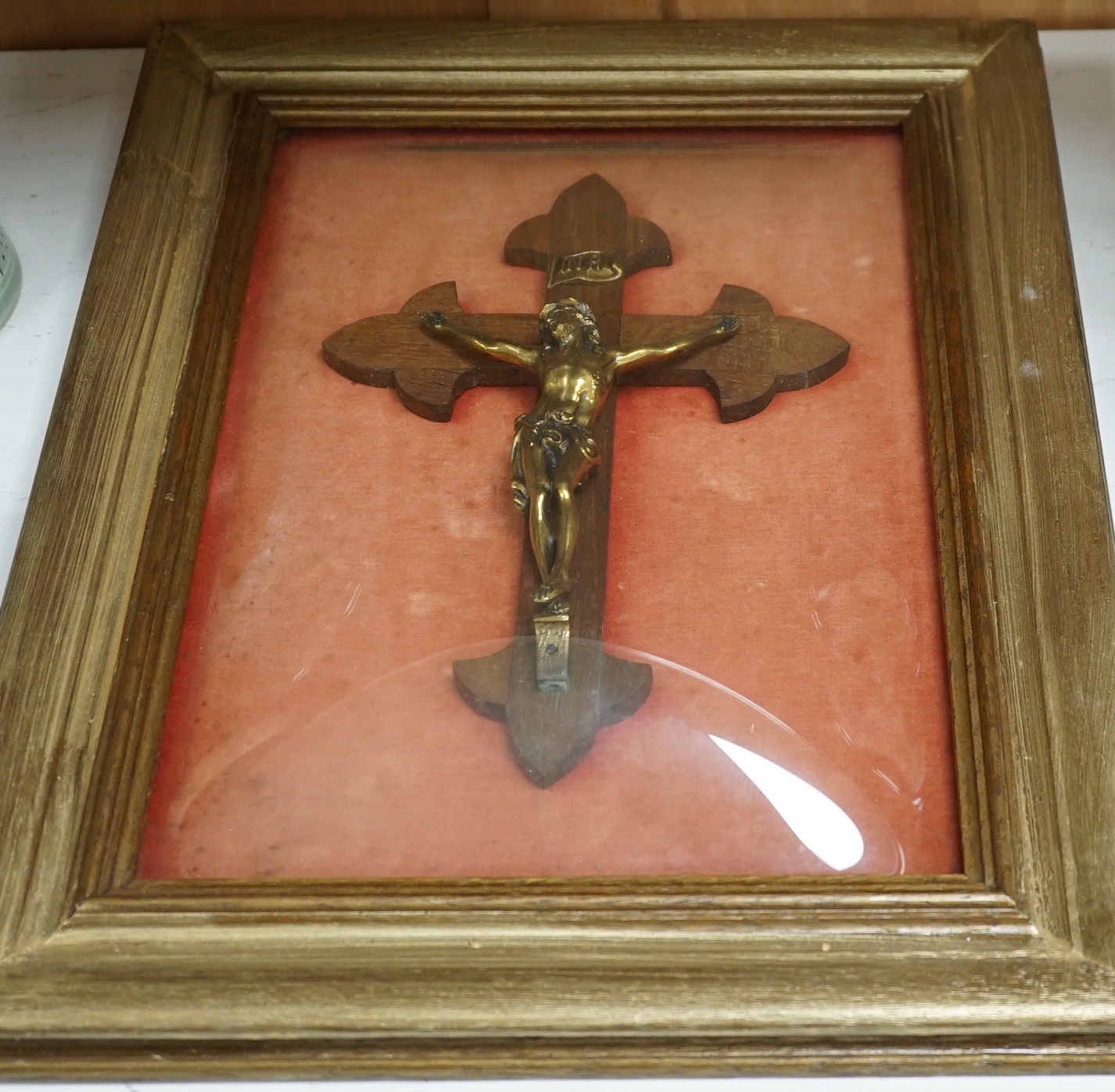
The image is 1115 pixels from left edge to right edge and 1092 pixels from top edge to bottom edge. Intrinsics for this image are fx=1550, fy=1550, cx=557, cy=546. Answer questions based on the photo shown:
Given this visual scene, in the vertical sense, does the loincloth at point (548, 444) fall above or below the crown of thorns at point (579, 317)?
below

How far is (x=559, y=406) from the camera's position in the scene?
2.15m

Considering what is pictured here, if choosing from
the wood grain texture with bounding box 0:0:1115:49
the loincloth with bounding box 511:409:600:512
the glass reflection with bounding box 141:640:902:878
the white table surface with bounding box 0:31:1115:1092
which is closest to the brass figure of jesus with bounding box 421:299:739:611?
the loincloth with bounding box 511:409:600:512

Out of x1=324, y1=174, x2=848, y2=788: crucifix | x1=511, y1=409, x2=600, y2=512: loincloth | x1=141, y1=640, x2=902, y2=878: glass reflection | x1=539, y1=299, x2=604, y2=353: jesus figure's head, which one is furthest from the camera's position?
x1=539, y1=299, x2=604, y2=353: jesus figure's head

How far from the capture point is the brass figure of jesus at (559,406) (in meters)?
2.02

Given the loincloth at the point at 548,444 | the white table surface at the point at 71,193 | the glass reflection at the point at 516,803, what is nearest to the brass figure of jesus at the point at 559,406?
the loincloth at the point at 548,444

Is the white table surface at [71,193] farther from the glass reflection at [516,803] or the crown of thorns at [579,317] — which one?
the crown of thorns at [579,317]

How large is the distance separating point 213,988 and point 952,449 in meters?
1.16

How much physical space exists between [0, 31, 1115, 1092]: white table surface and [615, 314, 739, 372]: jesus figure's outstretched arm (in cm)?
53

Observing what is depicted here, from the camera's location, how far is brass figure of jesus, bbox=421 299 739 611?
6.61ft

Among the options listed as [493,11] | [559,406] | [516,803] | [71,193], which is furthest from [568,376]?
[71,193]

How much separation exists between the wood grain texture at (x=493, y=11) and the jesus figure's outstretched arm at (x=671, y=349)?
699 mm

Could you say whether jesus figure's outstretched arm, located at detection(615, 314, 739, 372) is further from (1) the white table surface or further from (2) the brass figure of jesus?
(1) the white table surface

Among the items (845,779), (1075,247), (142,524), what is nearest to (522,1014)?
(845,779)

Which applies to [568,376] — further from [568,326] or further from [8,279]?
[8,279]
